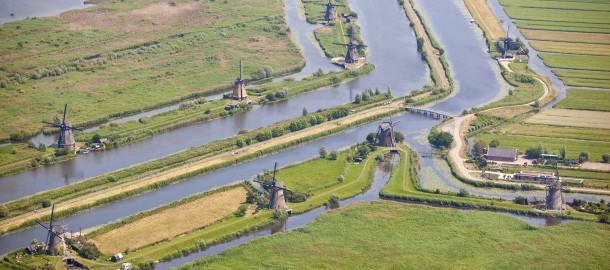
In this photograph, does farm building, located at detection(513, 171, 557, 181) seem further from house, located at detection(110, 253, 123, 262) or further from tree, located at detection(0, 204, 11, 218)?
tree, located at detection(0, 204, 11, 218)

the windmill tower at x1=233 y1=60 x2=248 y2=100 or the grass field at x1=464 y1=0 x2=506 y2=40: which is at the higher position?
the grass field at x1=464 y1=0 x2=506 y2=40

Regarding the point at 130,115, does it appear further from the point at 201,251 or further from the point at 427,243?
the point at 427,243

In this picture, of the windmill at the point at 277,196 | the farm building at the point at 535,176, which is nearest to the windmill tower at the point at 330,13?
the farm building at the point at 535,176

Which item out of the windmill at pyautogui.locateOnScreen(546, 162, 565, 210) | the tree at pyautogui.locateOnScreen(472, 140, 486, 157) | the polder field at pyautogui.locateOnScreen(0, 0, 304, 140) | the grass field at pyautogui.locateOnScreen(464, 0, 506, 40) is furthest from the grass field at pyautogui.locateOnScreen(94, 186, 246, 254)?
the grass field at pyautogui.locateOnScreen(464, 0, 506, 40)

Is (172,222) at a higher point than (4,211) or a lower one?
lower

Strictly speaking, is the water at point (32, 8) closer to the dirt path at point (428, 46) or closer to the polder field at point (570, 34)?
the dirt path at point (428, 46)

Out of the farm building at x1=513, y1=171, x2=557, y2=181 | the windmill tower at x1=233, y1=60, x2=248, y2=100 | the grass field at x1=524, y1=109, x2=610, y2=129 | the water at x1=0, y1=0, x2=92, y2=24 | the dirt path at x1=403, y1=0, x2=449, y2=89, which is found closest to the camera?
the farm building at x1=513, y1=171, x2=557, y2=181

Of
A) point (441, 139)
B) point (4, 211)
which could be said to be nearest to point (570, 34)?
point (441, 139)

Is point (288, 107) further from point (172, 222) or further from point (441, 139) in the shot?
point (172, 222)
